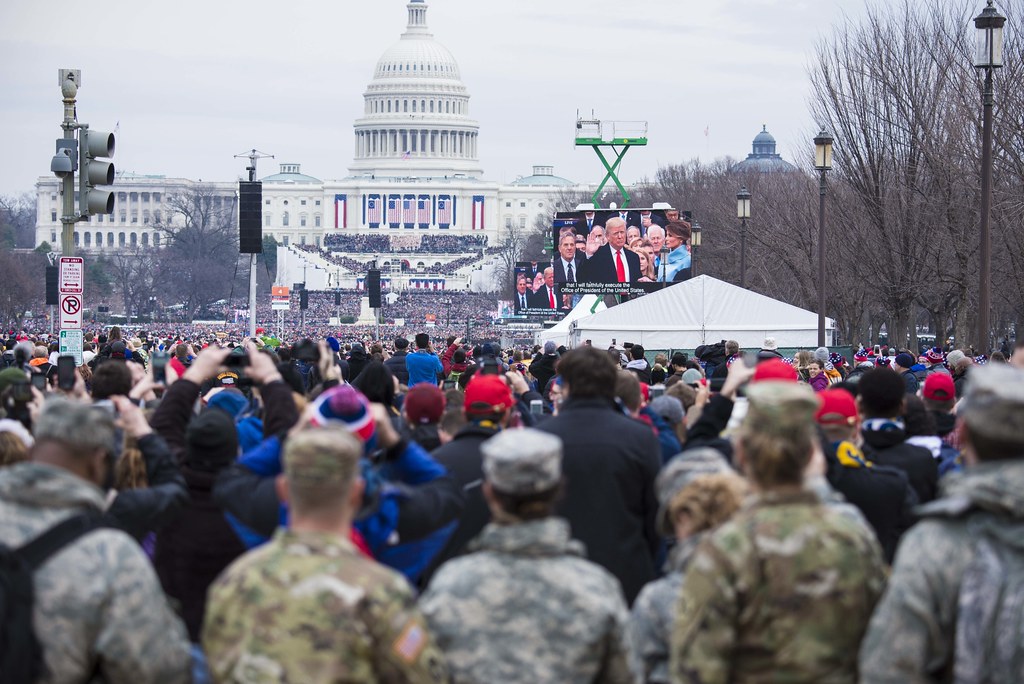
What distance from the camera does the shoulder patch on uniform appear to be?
4.10 metres

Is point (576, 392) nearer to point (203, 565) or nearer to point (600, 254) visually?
point (203, 565)

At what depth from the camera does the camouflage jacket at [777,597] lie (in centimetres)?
427

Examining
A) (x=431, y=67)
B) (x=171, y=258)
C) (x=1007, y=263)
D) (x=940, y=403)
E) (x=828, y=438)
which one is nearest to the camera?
(x=828, y=438)

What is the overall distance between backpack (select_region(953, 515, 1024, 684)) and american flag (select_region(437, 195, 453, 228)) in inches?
7359

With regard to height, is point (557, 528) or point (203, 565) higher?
point (557, 528)

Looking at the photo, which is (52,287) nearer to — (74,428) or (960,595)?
(74,428)

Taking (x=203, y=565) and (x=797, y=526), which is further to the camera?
(x=203, y=565)

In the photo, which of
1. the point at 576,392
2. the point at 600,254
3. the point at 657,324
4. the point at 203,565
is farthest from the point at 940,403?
the point at 600,254

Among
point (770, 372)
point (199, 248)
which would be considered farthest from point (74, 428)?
point (199, 248)

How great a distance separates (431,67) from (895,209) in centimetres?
16770

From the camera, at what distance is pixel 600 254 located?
140 feet

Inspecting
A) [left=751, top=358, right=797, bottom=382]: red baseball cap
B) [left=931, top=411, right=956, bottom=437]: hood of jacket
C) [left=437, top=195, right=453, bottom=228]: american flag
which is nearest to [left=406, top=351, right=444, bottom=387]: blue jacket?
[left=931, top=411, right=956, bottom=437]: hood of jacket

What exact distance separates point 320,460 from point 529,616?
0.69 metres

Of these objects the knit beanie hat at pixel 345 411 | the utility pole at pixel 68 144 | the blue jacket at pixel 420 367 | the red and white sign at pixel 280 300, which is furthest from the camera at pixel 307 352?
the red and white sign at pixel 280 300
